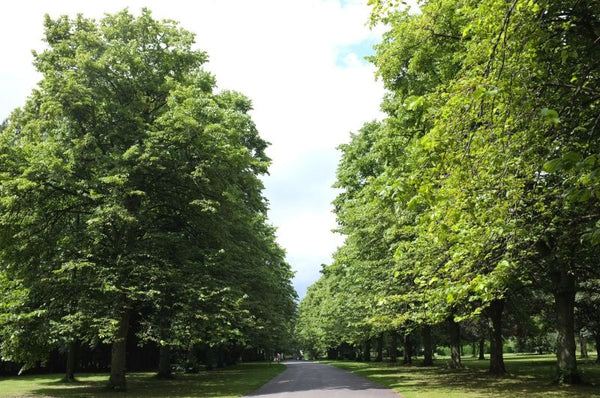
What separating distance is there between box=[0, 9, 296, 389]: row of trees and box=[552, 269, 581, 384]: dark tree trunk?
12960 mm

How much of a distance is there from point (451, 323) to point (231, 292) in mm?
15936

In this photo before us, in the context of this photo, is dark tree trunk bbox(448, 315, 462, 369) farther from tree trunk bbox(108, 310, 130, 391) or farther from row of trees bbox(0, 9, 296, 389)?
tree trunk bbox(108, 310, 130, 391)

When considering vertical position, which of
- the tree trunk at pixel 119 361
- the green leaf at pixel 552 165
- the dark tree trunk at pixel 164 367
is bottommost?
the dark tree trunk at pixel 164 367

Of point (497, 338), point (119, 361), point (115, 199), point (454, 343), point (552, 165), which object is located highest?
point (115, 199)

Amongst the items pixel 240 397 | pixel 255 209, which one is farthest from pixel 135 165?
pixel 255 209

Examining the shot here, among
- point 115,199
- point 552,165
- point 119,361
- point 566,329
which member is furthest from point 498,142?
point 119,361

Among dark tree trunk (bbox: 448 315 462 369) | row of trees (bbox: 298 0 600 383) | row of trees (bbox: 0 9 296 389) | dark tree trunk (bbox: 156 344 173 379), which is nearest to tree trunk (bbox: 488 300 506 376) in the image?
dark tree trunk (bbox: 448 315 462 369)

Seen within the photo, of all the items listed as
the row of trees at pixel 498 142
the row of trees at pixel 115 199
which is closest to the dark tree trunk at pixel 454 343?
the row of trees at pixel 498 142

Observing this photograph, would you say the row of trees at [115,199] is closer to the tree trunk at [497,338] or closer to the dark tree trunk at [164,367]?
the dark tree trunk at [164,367]

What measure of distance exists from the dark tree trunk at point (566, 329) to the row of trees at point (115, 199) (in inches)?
510

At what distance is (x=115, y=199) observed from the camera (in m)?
18.2

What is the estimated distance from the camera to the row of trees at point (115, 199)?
17.8 m

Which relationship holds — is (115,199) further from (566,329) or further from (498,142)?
(566,329)

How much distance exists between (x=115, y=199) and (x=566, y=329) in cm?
1859
